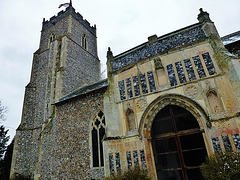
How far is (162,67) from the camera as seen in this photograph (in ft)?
22.1

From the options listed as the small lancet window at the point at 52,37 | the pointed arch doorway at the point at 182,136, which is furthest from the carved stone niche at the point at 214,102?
the small lancet window at the point at 52,37

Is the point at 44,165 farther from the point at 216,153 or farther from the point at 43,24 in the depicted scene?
the point at 43,24

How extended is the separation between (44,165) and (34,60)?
11.5m

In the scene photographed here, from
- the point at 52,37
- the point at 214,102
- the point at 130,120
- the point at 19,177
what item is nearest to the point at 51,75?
the point at 52,37

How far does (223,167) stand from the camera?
4.22 metres

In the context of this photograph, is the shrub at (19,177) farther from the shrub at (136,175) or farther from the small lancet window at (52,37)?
the small lancet window at (52,37)

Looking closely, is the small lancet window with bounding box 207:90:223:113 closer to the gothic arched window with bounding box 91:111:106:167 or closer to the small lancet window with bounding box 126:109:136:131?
the small lancet window with bounding box 126:109:136:131

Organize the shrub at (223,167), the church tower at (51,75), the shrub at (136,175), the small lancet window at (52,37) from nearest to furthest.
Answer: the shrub at (223,167) < the shrub at (136,175) < the church tower at (51,75) < the small lancet window at (52,37)

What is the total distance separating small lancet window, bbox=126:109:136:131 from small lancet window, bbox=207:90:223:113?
115 inches

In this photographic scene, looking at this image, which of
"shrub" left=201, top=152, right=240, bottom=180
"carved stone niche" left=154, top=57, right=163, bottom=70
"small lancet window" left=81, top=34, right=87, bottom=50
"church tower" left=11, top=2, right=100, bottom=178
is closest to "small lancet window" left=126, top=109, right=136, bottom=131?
"carved stone niche" left=154, top=57, right=163, bottom=70

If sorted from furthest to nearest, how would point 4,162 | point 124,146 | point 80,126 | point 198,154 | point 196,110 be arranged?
1. point 4,162
2. point 80,126
3. point 198,154
4. point 124,146
5. point 196,110

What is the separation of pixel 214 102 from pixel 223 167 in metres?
2.15

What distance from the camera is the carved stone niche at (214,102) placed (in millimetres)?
5379

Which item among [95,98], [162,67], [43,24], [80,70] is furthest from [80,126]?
[43,24]
